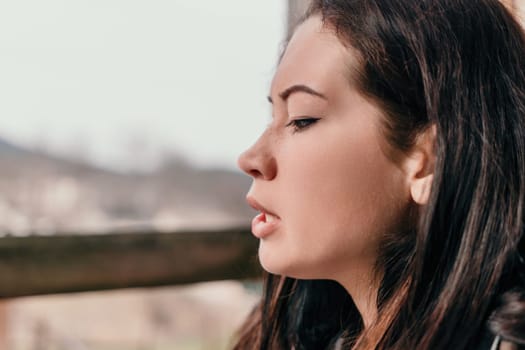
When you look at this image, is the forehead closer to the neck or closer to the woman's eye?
the woman's eye

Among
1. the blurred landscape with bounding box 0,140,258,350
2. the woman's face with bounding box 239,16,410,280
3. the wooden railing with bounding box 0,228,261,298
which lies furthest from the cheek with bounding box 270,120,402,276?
the blurred landscape with bounding box 0,140,258,350

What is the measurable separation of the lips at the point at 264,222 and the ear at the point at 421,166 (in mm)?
197

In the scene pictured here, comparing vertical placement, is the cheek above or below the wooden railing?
above

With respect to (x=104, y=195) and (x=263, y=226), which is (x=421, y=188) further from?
(x=104, y=195)

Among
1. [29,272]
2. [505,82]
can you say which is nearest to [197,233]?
[29,272]

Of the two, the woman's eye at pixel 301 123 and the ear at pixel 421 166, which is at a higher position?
the woman's eye at pixel 301 123

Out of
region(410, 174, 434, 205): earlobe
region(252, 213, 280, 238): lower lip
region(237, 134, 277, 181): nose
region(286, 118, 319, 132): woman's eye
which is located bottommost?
region(252, 213, 280, 238): lower lip

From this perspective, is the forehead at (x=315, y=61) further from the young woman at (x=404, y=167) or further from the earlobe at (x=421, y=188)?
the earlobe at (x=421, y=188)

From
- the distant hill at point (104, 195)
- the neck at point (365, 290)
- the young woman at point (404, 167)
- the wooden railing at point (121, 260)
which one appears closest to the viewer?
the young woman at point (404, 167)

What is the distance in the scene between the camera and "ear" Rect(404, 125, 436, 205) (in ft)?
3.41

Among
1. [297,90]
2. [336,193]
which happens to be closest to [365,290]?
[336,193]

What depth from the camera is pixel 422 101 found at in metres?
1.05

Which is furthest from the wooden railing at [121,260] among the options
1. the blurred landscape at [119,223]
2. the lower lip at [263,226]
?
the lower lip at [263,226]

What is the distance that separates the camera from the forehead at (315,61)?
108 centimetres
